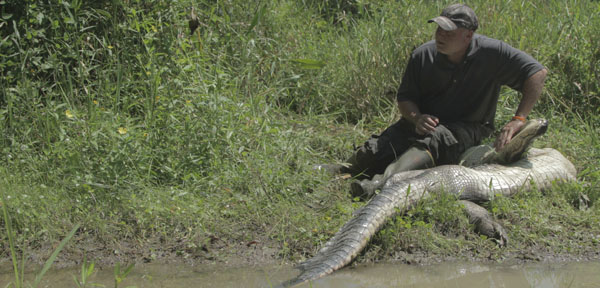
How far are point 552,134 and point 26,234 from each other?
4258mm

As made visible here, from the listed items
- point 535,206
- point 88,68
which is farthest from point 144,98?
point 535,206

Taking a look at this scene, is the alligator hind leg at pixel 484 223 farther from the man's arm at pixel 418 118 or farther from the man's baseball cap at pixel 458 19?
the man's baseball cap at pixel 458 19

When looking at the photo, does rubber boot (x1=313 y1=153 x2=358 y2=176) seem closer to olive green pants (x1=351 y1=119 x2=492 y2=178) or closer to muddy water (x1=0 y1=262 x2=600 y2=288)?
olive green pants (x1=351 y1=119 x2=492 y2=178)

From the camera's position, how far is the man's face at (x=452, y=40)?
14.7 ft

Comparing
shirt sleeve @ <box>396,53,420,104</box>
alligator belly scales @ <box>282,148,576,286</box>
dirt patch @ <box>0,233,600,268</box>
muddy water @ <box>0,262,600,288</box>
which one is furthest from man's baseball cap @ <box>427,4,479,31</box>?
muddy water @ <box>0,262,600,288</box>

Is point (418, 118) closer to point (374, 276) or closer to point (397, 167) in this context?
point (397, 167)

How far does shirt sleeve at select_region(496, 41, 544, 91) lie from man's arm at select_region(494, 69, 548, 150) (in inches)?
1.6

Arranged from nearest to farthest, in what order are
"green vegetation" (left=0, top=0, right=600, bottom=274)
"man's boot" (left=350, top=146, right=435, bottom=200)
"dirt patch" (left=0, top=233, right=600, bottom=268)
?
1. "dirt patch" (left=0, top=233, right=600, bottom=268)
2. "green vegetation" (left=0, top=0, right=600, bottom=274)
3. "man's boot" (left=350, top=146, right=435, bottom=200)

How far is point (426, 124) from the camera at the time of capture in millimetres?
4562

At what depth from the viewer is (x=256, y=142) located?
15.4ft

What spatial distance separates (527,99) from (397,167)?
103 centimetres

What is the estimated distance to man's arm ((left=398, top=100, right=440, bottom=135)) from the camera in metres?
4.57

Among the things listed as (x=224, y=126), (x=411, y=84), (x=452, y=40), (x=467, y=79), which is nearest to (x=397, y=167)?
(x=411, y=84)

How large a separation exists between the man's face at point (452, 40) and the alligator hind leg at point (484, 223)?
3.77 ft
